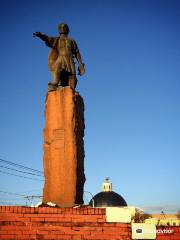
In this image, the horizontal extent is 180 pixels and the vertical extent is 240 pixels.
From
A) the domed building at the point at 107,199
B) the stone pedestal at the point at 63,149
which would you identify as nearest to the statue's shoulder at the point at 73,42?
the stone pedestal at the point at 63,149

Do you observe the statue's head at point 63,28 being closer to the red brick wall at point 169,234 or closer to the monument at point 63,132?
the monument at point 63,132

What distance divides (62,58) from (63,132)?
6.35ft

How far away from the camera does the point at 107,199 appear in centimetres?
5291

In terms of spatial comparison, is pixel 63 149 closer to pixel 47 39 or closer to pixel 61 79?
pixel 61 79

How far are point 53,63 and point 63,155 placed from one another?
2.40 m

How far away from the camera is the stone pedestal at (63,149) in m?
6.89

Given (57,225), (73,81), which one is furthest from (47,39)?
(57,225)

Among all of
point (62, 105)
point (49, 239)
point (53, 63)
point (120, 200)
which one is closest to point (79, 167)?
point (62, 105)

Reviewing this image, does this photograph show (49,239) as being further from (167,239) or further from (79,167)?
(167,239)

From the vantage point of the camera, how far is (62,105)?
7.44 m

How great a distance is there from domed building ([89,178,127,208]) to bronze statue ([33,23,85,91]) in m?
44.1

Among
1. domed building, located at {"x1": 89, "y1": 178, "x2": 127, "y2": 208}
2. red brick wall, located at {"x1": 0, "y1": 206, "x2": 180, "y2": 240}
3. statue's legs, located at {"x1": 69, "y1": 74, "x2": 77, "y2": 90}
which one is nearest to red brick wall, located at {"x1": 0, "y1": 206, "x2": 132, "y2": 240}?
red brick wall, located at {"x1": 0, "y1": 206, "x2": 180, "y2": 240}

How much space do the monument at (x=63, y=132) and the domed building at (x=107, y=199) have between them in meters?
44.3

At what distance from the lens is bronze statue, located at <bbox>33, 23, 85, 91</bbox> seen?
8.02 metres
